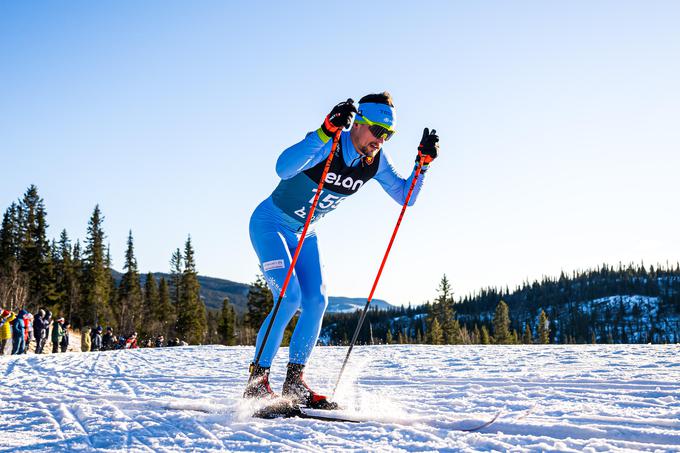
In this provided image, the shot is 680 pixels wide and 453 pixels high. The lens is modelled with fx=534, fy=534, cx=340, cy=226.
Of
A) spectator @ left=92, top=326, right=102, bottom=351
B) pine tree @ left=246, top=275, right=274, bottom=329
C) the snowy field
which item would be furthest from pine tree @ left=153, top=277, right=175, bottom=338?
the snowy field

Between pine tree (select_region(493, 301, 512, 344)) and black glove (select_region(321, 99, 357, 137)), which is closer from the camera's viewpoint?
black glove (select_region(321, 99, 357, 137))

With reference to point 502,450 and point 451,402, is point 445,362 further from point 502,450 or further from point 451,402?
point 502,450

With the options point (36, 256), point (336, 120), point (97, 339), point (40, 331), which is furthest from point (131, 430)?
point (36, 256)

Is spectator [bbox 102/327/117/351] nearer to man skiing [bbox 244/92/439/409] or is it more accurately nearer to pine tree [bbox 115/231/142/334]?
man skiing [bbox 244/92/439/409]

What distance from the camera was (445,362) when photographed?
793 cm

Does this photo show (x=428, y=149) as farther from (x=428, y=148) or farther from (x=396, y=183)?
(x=396, y=183)

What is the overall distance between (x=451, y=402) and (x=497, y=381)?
1.34 metres

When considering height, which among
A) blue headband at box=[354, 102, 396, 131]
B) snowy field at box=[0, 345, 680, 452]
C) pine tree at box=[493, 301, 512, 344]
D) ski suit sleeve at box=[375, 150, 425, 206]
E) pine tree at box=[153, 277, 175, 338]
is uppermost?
blue headband at box=[354, 102, 396, 131]

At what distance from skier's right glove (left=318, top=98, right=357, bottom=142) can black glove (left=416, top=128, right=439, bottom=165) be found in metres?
1.20

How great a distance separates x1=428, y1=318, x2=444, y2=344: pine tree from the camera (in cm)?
6562

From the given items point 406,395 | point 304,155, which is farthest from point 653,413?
point 304,155

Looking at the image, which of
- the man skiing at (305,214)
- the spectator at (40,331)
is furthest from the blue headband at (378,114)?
the spectator at (40,331)

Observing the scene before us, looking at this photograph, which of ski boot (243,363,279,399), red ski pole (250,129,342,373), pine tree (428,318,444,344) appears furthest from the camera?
pine tree (428,318,444,344)

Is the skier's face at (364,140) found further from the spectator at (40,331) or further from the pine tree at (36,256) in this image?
the pine tree at (36,256)
